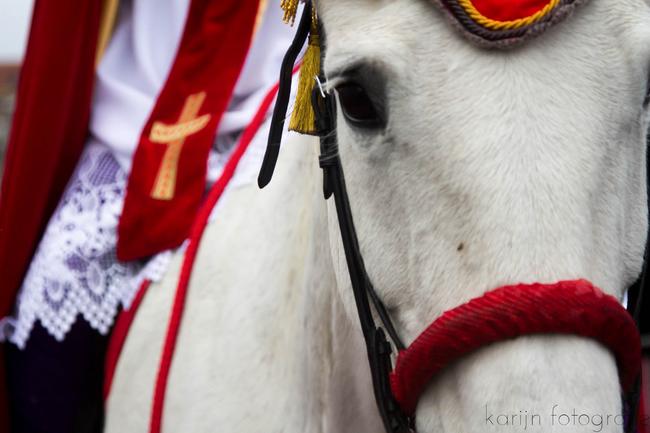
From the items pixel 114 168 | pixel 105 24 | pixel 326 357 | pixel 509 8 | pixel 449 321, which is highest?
pixel 509 8

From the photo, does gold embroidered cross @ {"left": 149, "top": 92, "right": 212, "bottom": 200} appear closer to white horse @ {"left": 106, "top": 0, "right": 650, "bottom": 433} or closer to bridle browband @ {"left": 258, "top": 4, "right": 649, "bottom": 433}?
bridle browband @ {"left": 258, "top": 4, "right": 649, "bottom": 433}

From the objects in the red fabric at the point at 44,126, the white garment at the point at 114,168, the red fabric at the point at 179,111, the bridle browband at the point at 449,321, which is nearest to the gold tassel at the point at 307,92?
the bridle browband at the point at 449,321

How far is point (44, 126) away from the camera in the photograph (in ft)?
7.75

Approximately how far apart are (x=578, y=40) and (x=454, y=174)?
265 millimetres

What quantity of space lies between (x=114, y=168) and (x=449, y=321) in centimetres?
140

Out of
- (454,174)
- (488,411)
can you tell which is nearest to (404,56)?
(454,174)

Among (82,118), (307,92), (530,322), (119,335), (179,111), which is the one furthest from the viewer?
(82,118)

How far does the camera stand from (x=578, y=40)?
1235 mm

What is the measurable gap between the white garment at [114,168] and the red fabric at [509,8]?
920 mm

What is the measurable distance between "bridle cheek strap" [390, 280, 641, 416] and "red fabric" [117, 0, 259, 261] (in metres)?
1.03

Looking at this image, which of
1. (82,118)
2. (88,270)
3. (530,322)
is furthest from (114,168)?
(530,322)

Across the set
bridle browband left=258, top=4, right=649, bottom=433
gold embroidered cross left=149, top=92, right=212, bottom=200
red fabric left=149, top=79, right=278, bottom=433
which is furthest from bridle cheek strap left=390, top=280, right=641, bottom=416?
gold embroidered cross left=149, top=92, right=212, bottom=200

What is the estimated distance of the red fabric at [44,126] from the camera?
2299mm

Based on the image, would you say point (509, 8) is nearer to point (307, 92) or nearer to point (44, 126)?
point (307, 92)
